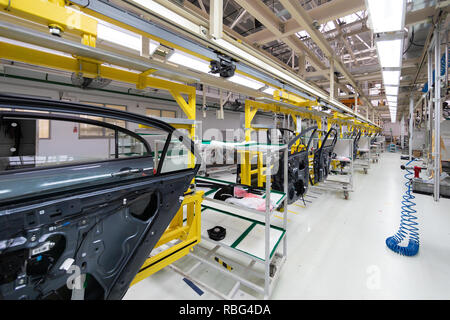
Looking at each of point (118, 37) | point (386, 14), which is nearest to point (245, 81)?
point (386, 14)

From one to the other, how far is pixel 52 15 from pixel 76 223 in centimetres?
113

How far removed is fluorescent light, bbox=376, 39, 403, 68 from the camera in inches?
95.8

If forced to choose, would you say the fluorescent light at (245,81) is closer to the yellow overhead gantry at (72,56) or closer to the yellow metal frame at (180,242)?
the yellow overhead gantry at (72,56)

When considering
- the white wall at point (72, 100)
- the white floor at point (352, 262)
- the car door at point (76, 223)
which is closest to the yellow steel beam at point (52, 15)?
the car door at point (76, 223)

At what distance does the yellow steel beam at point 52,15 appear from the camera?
0.97 meters

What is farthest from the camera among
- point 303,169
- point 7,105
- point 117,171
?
point 303,169

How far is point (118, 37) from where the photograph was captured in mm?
1656

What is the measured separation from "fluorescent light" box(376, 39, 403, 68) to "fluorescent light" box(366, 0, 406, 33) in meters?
0.53

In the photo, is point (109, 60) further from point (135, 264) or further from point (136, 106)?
point (136, 106)

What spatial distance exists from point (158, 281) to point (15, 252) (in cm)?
147

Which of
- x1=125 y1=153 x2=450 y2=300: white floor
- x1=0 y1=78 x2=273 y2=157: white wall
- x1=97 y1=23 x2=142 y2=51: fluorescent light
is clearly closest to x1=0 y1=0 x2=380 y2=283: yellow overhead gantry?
x1=97 y1=23 x2=142 y2=51: fluorescent light

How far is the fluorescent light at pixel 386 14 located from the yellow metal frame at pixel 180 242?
2.34 meters

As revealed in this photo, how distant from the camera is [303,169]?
9.23ft

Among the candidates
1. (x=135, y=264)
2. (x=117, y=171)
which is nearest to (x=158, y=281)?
(x=135, y=264)
